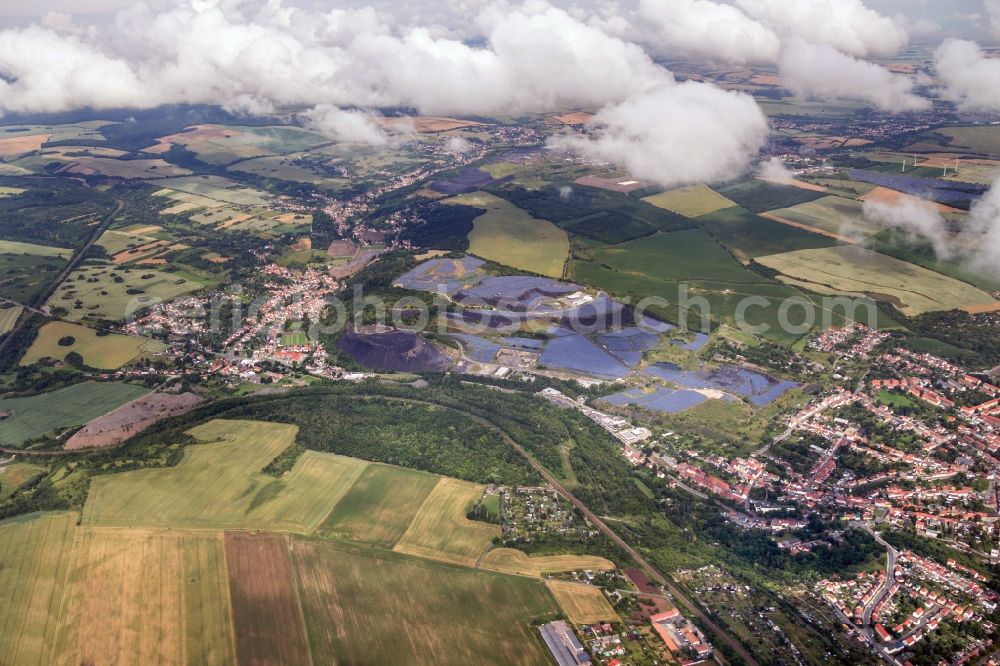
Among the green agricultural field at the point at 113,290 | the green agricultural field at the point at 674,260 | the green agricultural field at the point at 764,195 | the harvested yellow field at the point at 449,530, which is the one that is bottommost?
the harvested yellow field at the point at 449,530

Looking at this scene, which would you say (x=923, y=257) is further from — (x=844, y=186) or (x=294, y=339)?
(x=294, y=339)

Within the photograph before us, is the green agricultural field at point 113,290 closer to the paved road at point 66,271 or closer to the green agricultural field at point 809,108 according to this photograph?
the paved road at point 66,271

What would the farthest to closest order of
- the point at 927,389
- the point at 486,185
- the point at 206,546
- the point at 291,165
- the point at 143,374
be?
the point at 291,165, the point at 486,185, the point at 143,374, the point at 927,389, the point at 206,546

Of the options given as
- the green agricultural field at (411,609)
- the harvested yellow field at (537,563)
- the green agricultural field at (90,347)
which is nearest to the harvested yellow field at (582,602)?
the green agricultural field at (411,609)

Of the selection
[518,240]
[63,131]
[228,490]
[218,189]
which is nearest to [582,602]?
[228,490]

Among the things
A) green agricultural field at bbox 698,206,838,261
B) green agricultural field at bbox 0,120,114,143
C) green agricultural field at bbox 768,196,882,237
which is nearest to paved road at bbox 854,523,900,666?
green agricultural field at bbox 698,206,838,261

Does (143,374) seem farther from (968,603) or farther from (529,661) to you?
(968,603)

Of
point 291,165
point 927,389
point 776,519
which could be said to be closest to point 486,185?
point 291,165
